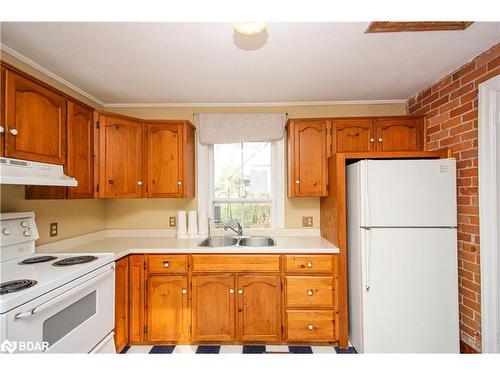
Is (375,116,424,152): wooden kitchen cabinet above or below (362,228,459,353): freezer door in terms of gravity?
above

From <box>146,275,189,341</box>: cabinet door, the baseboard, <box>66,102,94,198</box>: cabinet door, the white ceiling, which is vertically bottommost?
the baseboard

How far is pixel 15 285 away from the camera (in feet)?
3.98

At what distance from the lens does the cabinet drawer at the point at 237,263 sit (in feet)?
6.88

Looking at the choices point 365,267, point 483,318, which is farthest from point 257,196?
point 483,318

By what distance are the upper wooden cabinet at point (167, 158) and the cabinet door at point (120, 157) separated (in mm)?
97

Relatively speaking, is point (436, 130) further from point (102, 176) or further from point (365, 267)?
point (102, 176)

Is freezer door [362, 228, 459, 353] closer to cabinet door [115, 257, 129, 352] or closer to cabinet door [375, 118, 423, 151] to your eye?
cabinet door [375, 118, 423, 151]

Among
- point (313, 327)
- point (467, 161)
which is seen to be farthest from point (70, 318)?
point (467, 161)

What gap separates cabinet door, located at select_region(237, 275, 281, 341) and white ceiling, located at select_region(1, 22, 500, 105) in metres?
1.74

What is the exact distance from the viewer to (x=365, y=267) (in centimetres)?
190

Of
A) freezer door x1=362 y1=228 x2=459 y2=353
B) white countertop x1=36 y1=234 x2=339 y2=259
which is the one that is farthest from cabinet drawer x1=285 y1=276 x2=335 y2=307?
freezer door x1=362 y1=228 x2=459 y2=353

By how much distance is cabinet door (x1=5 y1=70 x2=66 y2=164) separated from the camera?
1.38 metres

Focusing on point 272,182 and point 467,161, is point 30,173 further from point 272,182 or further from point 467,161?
point 467,161

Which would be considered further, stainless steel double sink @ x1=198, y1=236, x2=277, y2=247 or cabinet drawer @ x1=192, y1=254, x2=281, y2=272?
stainless steel double sink @ x1=198, y1=236, x2=277, y2=247
